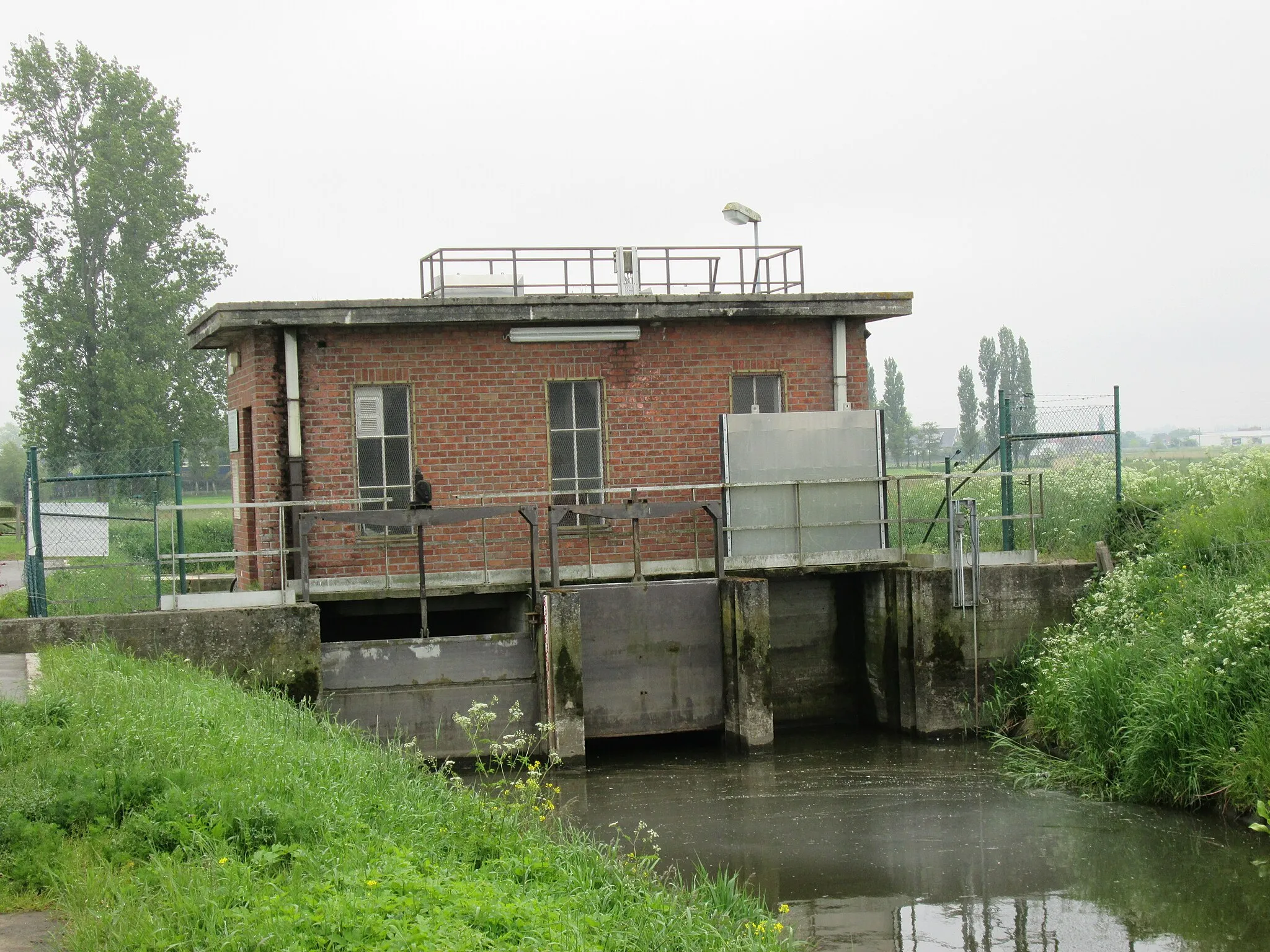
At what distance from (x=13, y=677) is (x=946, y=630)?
1000 centimetres

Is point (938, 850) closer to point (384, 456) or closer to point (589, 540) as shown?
point (589, 540)

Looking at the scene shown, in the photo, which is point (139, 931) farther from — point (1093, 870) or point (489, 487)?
point (489, 487)

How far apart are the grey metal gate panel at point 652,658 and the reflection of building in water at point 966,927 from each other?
513 centimetres

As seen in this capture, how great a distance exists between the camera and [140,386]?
120 feet

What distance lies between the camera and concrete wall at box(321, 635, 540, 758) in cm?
1405

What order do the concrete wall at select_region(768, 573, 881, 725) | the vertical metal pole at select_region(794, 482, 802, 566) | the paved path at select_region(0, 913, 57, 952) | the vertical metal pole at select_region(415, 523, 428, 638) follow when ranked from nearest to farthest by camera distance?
the paved path at select_region(0, 913, 57, 952) < the vertical metal pole at select_region(415, 523, 428, 638) < the vertical metal pole at select_region(794, 482, 802, 566) < the concrete wall at select_region(768, 573, 881, 725)

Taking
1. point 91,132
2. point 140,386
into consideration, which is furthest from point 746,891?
point 91,132

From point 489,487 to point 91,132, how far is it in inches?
1125

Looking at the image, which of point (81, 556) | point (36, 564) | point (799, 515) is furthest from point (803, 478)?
point (36, 564)

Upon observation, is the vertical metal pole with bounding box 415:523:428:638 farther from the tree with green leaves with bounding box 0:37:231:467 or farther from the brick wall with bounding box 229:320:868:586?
the tree with green leaves with bounding box 0:37:231:467

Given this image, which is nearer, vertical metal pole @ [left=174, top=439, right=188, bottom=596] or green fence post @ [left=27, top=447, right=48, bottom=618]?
green fence post @ [left=27, top=447, right=48, bottom=618]

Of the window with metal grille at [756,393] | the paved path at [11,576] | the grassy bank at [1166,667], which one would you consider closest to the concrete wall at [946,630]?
the grassy bank at [1166,667]

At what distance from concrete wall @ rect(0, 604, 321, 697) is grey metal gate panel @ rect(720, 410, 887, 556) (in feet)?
17.1

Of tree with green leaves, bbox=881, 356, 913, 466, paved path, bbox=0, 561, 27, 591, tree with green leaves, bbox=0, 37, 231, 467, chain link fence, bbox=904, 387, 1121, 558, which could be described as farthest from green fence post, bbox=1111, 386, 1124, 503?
tree with green leaves, bbox=881, 356, 913, 466
